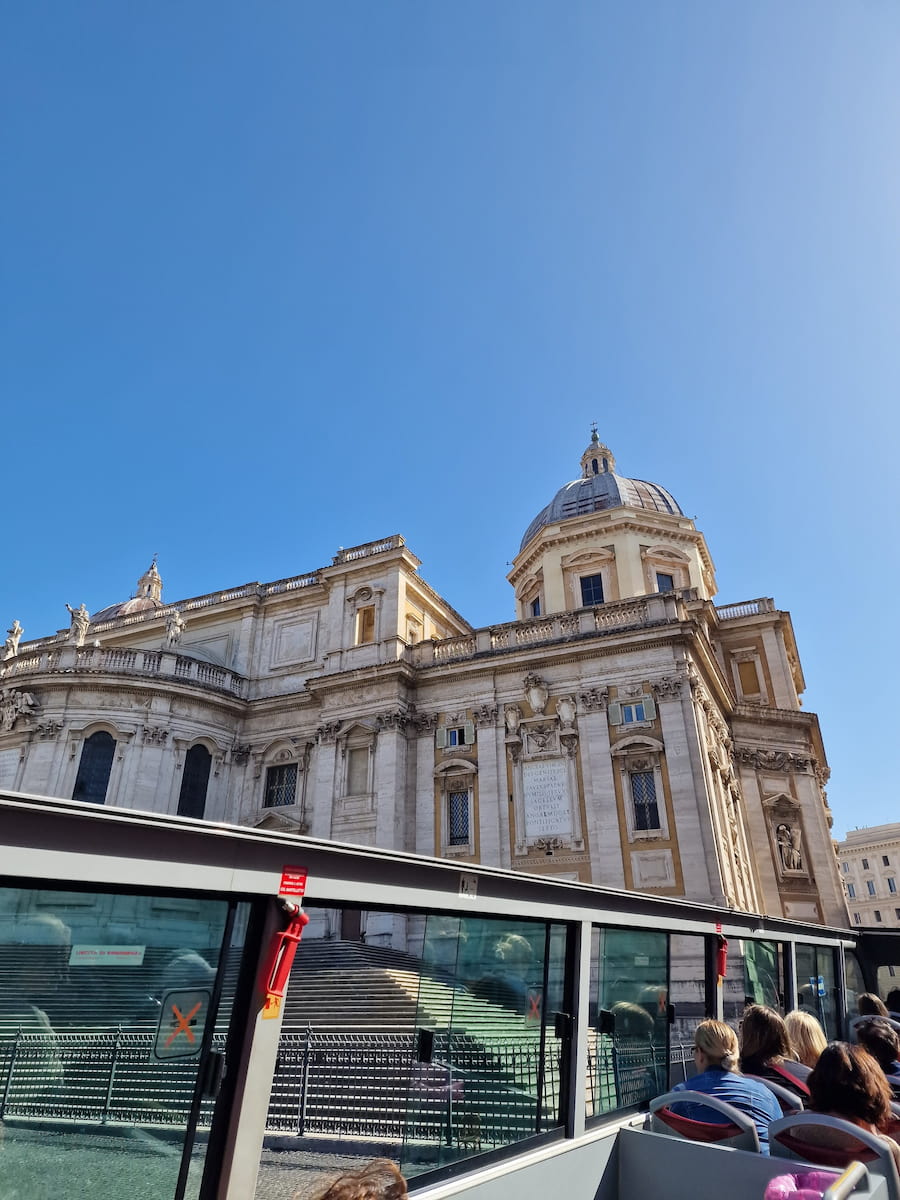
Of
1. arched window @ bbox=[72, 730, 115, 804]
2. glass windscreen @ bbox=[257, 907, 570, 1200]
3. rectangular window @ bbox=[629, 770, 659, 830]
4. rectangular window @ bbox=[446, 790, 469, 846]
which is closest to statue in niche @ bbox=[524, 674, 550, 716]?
rectangular window @ bbox=[629, 770, 659, 830]

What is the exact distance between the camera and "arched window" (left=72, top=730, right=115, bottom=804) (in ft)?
89.0

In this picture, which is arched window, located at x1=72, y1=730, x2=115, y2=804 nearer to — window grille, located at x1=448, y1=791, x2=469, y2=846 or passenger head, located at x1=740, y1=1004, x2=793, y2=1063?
window grille, located at x1=448, y1=791, x2=469, y2=846

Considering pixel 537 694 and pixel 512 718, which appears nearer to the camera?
pixel 537 694

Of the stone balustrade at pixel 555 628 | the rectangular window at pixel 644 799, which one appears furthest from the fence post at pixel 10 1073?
the stone balustrade at pixel 555 628

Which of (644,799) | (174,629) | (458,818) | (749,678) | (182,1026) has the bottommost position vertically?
(182,1026)

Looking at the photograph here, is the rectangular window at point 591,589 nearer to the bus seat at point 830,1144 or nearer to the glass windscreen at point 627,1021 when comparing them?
the glass windscreen at point 627,1021

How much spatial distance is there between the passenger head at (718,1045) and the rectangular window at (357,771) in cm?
2279

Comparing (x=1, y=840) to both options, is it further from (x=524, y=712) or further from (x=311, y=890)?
(x=524, y=712)

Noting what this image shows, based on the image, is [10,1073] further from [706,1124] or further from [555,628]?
[555,628]

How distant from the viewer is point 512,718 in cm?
2598

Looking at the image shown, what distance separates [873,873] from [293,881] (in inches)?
3306

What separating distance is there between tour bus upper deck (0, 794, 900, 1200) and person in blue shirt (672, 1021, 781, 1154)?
532mm

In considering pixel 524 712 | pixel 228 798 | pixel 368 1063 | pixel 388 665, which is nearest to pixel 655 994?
pixel 368 1063

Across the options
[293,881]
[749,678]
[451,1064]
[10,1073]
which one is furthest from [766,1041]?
[749,678]
